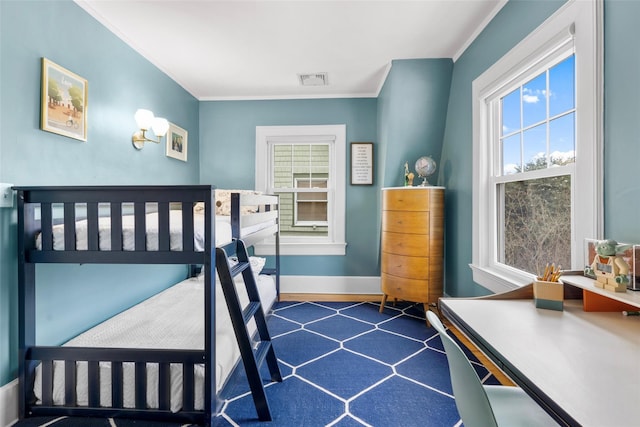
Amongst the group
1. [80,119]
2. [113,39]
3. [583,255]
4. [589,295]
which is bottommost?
[589,295]

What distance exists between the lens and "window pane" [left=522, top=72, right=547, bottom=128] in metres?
1.81

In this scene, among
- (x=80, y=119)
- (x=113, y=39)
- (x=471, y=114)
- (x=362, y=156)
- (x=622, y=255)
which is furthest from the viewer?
(x=362, y=156)

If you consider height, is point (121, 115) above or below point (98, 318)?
above

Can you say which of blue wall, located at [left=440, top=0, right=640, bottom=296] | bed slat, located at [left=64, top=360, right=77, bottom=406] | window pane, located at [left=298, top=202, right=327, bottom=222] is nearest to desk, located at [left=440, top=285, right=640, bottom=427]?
blue wall, located at [left=440, top=0, right=640, bottom=296]

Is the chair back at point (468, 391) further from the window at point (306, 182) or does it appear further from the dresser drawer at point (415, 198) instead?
the window at point (306, 182)

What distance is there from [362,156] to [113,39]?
8.30 ft

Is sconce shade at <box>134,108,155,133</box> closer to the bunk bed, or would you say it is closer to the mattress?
the bunk bed

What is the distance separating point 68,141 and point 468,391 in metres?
2.36

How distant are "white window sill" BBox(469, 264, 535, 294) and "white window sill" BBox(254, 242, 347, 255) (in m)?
1.59

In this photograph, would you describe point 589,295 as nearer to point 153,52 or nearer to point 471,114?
point 471,114

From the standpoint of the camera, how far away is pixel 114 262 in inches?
57.1

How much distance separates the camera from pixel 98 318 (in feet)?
6.64

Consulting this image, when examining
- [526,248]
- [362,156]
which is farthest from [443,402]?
[362,156]

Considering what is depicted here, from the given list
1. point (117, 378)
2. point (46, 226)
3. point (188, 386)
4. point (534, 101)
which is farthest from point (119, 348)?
point (534, 101)
